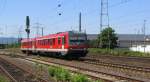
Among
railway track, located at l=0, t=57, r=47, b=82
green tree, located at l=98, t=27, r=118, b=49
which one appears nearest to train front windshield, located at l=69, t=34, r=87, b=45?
railway track, located at l=0, t=57, r=47, b=82

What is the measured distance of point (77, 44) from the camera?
124 feet

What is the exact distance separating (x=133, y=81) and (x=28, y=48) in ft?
168

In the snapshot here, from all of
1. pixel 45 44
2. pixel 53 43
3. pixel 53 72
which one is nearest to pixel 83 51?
pixel 53 43

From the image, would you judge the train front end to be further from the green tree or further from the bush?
the green tree

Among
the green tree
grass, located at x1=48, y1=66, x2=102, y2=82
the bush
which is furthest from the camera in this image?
the green tree

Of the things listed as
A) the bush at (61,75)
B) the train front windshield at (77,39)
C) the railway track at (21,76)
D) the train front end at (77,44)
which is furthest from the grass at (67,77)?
the train front windshield at (77,39)

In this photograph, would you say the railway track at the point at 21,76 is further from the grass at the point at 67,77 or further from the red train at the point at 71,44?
the red train at the point at 71,44

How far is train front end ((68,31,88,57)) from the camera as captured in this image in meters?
37.4

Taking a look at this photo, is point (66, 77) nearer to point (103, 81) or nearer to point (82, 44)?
point (103, 81)

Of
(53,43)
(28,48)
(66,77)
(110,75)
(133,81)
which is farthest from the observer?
(28,48)

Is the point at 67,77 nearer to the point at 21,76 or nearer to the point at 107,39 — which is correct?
the point at 21,76

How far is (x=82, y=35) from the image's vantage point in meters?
38.5

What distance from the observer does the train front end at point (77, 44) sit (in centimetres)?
3741

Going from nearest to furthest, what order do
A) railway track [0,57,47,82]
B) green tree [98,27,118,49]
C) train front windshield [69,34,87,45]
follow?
1. railway track [0,57,47,82]
2. train front windshield [69,34,87,45]
3. green tree [98,27,118,49]
